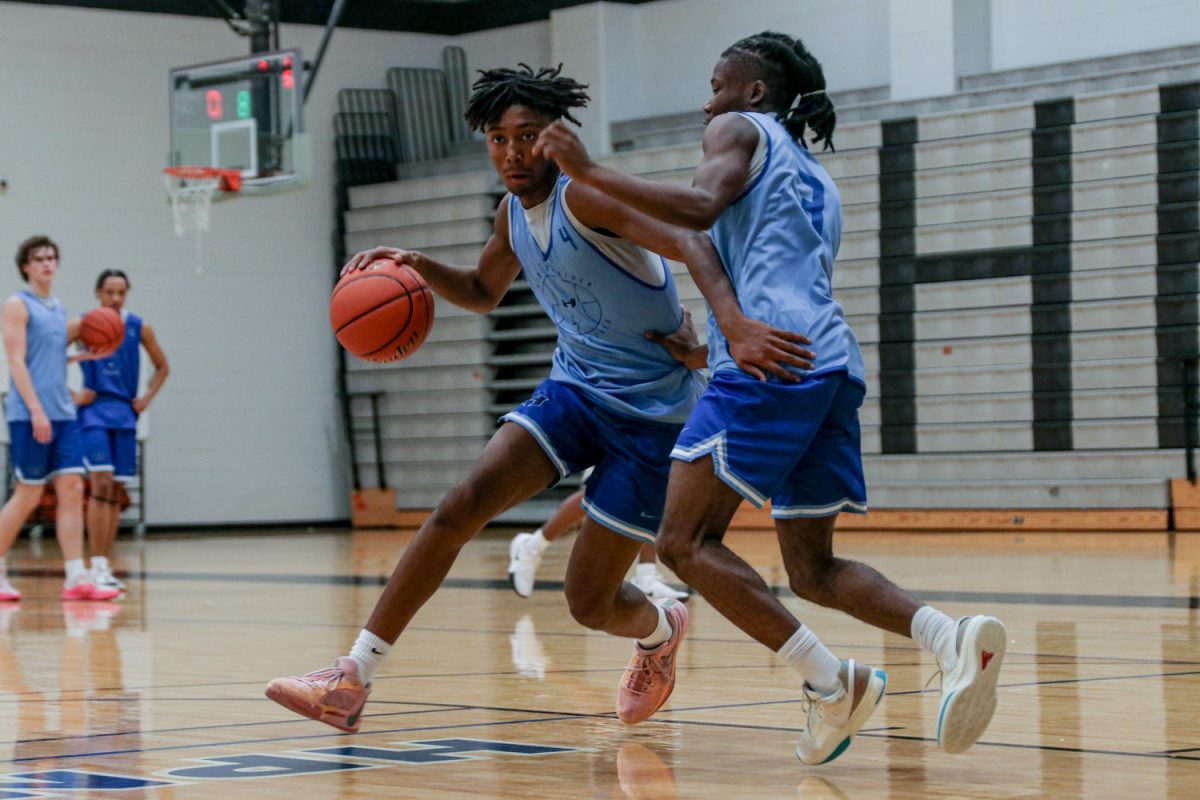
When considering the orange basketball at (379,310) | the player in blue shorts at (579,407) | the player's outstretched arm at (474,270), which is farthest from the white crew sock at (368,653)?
the player's outstretched arm at (474,270)

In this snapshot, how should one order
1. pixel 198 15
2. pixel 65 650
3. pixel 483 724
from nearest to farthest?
pixel 483 724 < pixel 65 650 < pixel 198 15

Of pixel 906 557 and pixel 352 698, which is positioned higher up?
pixel 352 698

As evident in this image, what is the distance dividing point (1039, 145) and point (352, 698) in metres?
9.92

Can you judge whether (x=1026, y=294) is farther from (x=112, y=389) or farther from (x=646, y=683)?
(x=646, y=683)

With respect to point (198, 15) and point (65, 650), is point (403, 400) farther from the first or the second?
point (65, 650)

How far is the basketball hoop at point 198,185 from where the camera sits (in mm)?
12417

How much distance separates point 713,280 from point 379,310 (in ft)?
3.12

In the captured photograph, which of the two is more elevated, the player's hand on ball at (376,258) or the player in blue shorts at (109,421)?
the player's hand on ball at (376,258)

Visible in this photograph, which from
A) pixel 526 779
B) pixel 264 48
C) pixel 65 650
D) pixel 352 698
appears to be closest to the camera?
pixel 526 779

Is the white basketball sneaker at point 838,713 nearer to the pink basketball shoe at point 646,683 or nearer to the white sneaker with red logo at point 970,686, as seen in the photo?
the white sneaker with red logo at point 970,686

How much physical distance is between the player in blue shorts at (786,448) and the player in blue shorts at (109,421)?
5667 millimetres

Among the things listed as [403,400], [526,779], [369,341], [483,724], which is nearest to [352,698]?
[483,724]

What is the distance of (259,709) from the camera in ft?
13.0

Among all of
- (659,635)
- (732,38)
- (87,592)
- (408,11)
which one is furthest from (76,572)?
(408,11)
